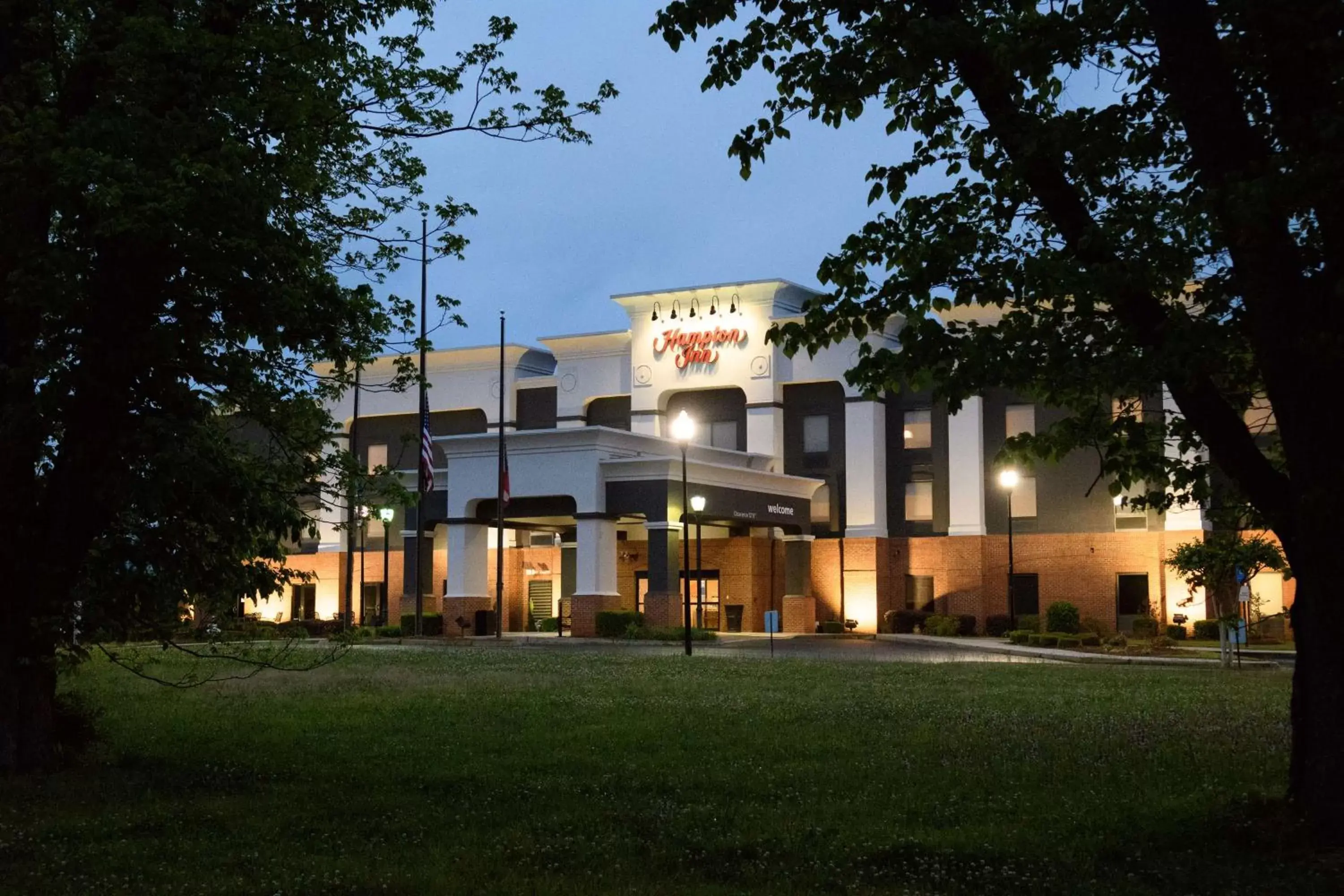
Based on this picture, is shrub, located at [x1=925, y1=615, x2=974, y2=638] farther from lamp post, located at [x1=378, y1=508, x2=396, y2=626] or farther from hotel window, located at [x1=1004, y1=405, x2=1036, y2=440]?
lamp post, located at [x1=378, y1=508, x2=396, y2=626]

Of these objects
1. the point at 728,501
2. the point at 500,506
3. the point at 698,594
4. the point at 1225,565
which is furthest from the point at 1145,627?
the point at 1225,565

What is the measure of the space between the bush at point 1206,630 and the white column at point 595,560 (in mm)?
21349

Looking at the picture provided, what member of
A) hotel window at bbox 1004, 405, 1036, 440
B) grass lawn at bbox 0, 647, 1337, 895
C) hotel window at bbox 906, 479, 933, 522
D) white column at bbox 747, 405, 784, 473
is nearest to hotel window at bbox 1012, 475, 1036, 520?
hotel window at bbox 1004, 405, 1036, 440

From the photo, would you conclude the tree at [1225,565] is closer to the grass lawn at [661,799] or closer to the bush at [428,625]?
the grass lawn at [661,799]

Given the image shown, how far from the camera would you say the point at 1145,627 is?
169ft

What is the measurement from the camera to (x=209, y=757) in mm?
15000

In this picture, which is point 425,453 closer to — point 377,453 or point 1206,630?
point 1206,630

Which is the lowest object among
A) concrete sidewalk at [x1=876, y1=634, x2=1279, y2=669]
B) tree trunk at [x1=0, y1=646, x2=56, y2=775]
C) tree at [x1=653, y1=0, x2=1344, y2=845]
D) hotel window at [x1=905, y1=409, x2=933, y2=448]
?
concrete sidewalk at [x1=876, y1=634, x2=1279, y2=669]

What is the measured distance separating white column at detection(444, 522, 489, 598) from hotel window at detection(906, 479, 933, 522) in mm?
17971

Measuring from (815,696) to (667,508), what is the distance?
30.8 metres

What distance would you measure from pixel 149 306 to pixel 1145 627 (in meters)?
44.9

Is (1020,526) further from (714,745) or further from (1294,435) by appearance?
(1294,435)

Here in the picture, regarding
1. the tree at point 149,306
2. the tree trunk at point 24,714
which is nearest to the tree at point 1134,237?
the tree at point 149,306

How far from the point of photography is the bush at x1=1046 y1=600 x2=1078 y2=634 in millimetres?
53750
